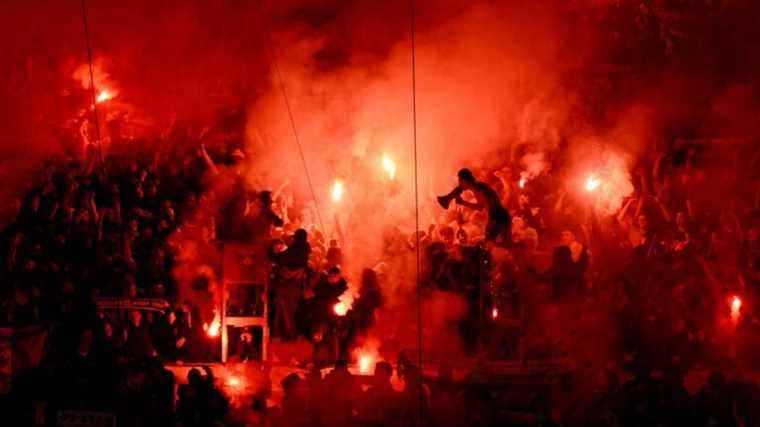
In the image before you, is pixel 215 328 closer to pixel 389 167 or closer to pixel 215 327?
pixel 215 327

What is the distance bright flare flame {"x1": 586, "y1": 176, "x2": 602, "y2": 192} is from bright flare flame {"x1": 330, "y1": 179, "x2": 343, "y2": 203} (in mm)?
3879

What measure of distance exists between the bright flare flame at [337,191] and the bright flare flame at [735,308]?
Answer: 18.6 feet

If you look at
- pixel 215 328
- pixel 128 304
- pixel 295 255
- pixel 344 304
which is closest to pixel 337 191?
pixel 344 304

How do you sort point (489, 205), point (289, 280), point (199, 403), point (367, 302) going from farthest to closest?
point (367, 302)
point (289, 280)
point (489, 205)
point (199, 403)

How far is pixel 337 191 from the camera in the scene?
12.2m

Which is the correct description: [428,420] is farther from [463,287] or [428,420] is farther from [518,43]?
[518,43]

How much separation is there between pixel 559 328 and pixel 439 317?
141cm

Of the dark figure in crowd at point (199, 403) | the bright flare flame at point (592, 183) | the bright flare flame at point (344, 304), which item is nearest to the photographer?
the dark figure in crowd at point (199, 403)

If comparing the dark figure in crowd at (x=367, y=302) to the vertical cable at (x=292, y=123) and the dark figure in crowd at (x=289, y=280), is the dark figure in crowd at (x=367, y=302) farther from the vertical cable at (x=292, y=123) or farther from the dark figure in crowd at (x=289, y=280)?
the vertical cable at (x=292, y=123)

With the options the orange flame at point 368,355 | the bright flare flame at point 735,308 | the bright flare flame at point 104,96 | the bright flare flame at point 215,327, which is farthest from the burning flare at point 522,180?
the bright flare flame at point 104,96

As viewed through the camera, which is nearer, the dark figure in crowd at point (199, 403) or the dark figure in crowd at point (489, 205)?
the dark figure in crowd at point (199, 403)

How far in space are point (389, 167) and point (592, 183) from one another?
3216 millimetres

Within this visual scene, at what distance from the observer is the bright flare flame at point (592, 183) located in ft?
41.0

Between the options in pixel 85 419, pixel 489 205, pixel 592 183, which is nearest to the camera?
pixel 85 419
